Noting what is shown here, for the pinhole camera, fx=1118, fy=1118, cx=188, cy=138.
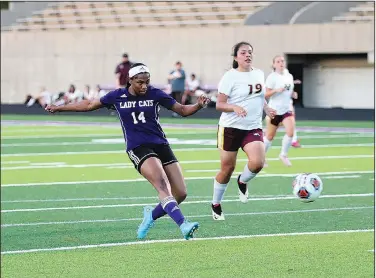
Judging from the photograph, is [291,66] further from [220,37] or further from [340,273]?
[340,273]

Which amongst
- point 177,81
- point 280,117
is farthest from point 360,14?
point 280,117

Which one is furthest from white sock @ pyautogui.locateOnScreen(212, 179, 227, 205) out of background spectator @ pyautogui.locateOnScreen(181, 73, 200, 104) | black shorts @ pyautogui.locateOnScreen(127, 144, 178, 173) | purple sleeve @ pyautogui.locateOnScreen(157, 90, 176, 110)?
background spectator @ pyautogui.locateOnScreen(181, 73, 200, 104)

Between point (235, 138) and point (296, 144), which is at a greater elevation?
point (235, 138)

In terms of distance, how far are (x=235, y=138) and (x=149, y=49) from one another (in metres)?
31.9

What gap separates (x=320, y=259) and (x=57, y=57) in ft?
126

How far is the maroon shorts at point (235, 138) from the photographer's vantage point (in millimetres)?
13109

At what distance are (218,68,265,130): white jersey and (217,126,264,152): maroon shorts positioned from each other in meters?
0.05

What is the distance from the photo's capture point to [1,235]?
39.0 ft

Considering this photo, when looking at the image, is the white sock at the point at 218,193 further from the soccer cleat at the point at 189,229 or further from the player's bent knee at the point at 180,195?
the soccer cleat at the point at 189,229

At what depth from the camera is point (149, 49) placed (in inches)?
1762

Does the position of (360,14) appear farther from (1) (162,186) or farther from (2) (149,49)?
(1) (162,186)

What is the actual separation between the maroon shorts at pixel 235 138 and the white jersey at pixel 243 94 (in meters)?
0.05

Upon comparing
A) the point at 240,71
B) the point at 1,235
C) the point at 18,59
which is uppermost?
the point at 240,71

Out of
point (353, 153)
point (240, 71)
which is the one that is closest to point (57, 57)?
point (353, 153)
